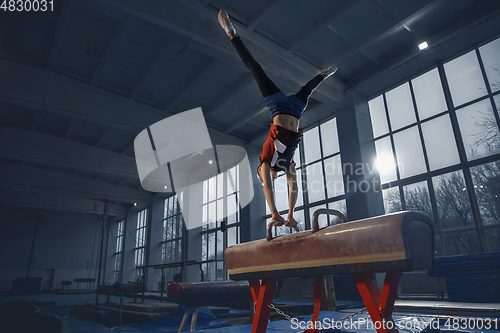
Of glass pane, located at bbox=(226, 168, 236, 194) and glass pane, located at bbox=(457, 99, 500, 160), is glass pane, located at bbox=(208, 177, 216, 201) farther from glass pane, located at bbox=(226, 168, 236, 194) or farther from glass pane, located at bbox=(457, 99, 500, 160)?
glass pane, located at bbox=(457, 99, 500, 160)

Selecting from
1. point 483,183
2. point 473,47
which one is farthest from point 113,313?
point 473,47

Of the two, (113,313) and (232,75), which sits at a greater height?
(232,75)

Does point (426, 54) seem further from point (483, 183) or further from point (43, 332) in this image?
point (43, 332)

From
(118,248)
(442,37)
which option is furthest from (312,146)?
(118,248)

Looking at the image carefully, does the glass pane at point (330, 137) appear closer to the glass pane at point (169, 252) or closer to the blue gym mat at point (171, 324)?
the blue gym mat at point (171, 324)

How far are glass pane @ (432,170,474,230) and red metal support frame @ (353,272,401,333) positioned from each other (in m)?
5.76

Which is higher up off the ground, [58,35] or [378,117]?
[58,35]

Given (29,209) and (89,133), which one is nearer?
(89,133)

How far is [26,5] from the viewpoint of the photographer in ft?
19.2

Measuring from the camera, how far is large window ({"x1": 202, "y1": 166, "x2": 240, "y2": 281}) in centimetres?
1196

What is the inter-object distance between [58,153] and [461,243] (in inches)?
475

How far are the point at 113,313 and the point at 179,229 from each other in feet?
24.5

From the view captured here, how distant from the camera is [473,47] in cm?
665

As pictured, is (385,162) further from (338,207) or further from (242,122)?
(242,122)
